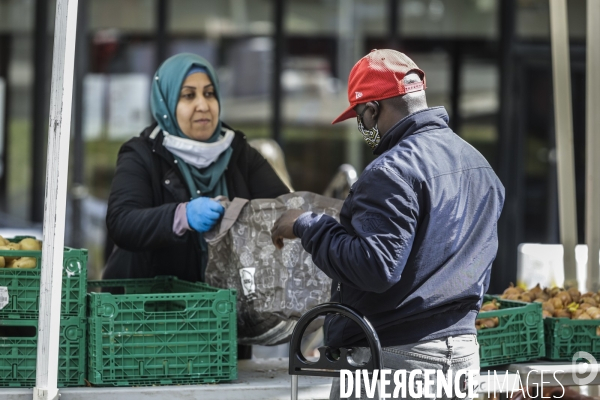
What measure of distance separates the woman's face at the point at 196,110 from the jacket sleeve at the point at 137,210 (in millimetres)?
204

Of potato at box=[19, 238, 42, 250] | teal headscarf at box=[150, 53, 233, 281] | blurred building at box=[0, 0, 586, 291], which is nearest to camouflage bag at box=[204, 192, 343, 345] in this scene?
teal headscarf at box=[150, 53, 233, 281]

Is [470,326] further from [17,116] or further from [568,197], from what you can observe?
[17,116]

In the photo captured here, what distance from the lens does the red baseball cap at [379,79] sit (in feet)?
8.59

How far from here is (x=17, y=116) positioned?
8.99 m

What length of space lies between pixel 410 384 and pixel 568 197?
1.95 m

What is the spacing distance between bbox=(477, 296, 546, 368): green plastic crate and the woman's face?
1.37m

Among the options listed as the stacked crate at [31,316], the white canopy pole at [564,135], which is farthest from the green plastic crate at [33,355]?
the white canopy pole at [564,135]

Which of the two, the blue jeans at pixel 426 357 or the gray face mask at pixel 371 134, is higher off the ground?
the gray face mask at pixel 371 134

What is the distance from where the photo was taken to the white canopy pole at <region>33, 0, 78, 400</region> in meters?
2.86

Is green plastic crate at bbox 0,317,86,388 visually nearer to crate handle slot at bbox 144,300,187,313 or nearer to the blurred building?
crate handle slot at bbox 144,300,187,313

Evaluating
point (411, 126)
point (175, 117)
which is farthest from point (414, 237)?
point (175, 117)

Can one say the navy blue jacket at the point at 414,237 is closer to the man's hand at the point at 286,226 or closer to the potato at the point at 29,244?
the man's hand at the point at 286,226

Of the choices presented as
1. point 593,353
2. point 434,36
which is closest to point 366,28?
point 434,36

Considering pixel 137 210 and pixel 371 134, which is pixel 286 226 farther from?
pixel 137 210
